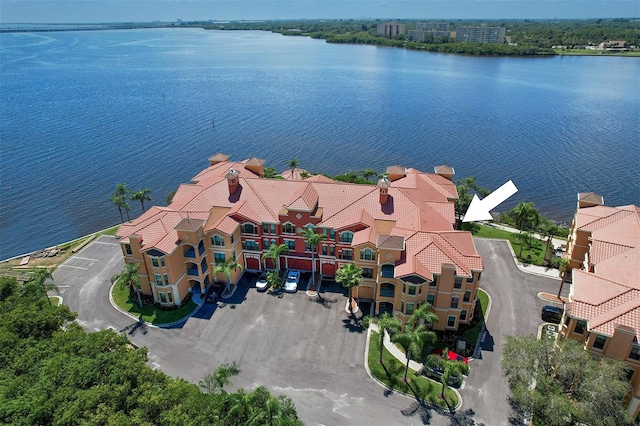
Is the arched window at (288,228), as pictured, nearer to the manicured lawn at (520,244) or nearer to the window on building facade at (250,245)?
the window on building facade at (250,245)

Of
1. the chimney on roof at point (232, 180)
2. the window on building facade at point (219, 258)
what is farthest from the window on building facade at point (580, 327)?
the chimney on roof at point (232, 180)

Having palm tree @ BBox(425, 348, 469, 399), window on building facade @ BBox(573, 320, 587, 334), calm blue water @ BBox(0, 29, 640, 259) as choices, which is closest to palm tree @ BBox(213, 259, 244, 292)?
palm tree @ BBox(425, 348, 469, 399)

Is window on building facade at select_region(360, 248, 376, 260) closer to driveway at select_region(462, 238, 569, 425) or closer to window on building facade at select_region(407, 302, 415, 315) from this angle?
window on building facade at select_region(407, 302, 415, 315)

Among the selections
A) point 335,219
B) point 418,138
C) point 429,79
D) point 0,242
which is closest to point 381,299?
point 335,219

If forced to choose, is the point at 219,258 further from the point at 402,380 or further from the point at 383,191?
the point at 402,380

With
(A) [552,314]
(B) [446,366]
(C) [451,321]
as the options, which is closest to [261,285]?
(C) [451,321]
